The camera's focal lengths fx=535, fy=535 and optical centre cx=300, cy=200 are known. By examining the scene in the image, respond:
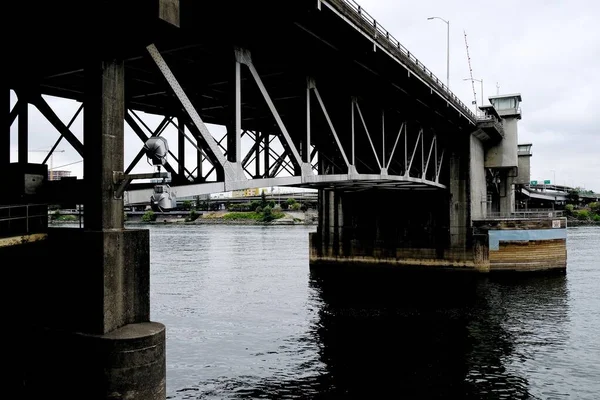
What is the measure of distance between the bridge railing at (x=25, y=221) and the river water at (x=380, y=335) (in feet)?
22.8

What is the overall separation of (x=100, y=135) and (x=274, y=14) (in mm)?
7105

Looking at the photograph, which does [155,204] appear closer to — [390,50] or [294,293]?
[390,50]

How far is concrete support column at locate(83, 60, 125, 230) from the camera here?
1145 centimetres

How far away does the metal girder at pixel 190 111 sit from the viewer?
12.8 metres

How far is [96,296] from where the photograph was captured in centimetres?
1116

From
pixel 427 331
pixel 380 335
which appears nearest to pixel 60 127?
pixel 380 335

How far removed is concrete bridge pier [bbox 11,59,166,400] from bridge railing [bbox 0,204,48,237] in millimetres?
948

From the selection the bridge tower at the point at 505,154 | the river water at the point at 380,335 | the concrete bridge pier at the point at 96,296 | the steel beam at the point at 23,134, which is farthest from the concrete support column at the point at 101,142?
the bridge tower at the point at 505,154

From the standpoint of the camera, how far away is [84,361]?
11.0 meters

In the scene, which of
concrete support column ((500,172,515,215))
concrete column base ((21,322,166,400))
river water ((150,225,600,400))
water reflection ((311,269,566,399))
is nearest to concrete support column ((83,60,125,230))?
concrete column base ((21,322,166,400))

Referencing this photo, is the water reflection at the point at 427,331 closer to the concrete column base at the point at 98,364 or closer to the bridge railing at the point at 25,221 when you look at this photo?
the concrete column base at the point at 98,364

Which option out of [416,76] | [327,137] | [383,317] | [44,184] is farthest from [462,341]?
[44,184]

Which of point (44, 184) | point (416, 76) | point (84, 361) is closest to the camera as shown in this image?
point (84, 361)

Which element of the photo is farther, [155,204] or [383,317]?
[383,317]
